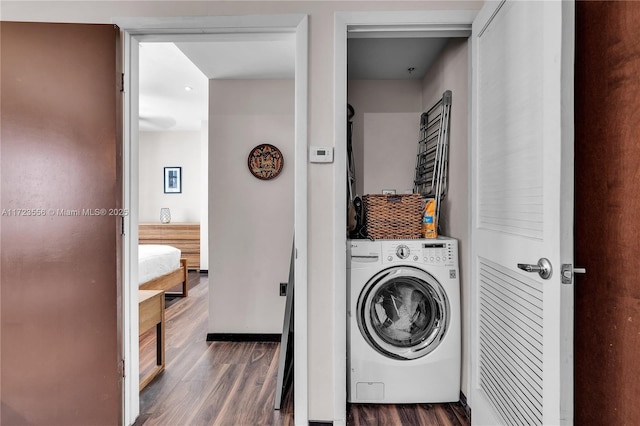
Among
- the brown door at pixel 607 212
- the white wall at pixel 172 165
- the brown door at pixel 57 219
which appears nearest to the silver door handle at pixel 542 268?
the brown door at pixel 607 212

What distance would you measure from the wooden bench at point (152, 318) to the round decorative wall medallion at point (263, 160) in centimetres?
127

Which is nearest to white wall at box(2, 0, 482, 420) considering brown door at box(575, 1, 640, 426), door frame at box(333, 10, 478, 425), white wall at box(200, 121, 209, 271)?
door frame at box(333, 10, 478, 425)

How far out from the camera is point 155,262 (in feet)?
12.6

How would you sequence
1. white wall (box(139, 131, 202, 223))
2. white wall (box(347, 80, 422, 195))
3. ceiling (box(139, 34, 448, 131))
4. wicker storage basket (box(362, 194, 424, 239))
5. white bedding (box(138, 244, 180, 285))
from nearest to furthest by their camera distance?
1. wicker storage basket (box(362, 194, 424, 239))
2. ceiling (box(139, 34, 448, 131))
3. white wall (box(347, 80, 422, 195))
4. white bedding (box(138, 244, 180, 285))
5. white wall (box(139, 131, 202, 223))

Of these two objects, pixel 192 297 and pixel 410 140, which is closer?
pixel 410 140

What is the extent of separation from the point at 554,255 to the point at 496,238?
0.43 metres

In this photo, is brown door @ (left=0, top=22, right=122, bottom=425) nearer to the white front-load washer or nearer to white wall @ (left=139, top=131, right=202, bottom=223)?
the white front-load washer

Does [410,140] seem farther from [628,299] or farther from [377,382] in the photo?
[628,299]

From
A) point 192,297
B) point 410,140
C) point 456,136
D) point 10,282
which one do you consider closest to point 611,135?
point 456,136

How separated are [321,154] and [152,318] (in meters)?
1.66

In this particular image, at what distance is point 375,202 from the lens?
2.21 m

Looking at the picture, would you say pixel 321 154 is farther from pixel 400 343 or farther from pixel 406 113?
pixel 406 113

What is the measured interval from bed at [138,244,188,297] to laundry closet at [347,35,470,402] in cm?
233

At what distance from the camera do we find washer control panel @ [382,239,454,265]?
6.76 feet
